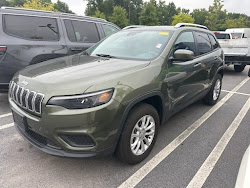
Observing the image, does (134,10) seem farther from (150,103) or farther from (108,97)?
(108,97)

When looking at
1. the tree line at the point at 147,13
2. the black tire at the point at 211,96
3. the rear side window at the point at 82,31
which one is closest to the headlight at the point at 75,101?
the rear side window at the point at 82,31

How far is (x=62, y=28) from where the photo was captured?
15.2 ft

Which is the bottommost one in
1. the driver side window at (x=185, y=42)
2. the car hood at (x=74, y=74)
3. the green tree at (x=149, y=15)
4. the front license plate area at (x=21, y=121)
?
the front license plate area at (x=21, y=121)

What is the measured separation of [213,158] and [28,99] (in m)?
2.40

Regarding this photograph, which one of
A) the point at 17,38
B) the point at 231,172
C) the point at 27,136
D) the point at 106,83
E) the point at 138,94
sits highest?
the point at 17,38

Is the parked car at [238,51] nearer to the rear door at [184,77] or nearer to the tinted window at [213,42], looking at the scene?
the tinted window at [213,42]

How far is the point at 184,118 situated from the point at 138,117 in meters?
1.97

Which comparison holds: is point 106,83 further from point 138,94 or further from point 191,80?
point 191,80

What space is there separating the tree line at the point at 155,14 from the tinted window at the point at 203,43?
92.0 ft

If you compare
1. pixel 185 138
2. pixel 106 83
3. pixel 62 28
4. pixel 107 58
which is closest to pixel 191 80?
pixel 185 138

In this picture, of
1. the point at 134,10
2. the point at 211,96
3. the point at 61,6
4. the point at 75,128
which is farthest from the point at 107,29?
the point at 61,6

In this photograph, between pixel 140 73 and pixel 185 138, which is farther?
pixel 185 138

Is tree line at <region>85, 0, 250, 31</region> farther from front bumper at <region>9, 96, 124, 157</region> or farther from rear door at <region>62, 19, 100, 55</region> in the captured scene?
front bumper at <region>9, 96, 124, 157</region>

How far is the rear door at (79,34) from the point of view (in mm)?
4703
